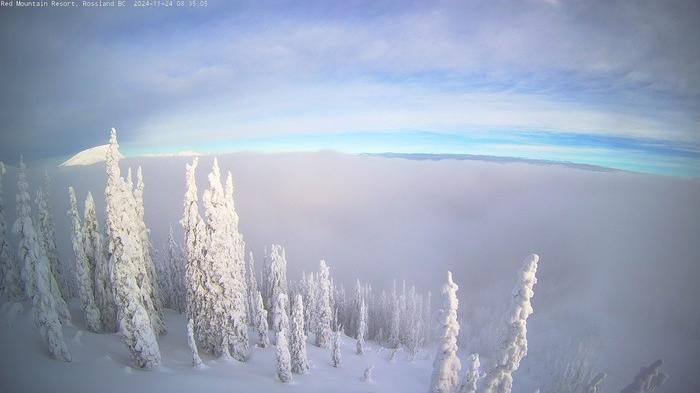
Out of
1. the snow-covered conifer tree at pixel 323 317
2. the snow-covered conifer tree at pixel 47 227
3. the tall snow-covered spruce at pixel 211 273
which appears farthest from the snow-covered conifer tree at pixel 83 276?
the snow-covered conifer tree at pixel 323 317

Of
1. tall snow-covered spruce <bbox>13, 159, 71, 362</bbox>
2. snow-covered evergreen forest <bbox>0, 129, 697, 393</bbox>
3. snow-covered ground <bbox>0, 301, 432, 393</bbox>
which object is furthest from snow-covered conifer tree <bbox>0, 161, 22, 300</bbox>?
tall snow-covered spruce <bbox>13, 159, 71, 362</bbox>

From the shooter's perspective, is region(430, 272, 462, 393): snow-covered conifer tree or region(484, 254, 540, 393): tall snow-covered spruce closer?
region(484, 254, 540, 393): tall snow-covered spruce

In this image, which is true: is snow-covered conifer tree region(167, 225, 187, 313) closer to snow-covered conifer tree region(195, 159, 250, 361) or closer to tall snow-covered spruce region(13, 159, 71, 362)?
snow-covered conifer tree region(195, 159, 250, 361)

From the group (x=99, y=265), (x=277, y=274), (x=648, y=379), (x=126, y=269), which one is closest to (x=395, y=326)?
(x=277, y=274)

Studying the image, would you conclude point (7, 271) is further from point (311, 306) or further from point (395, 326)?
point (395, 326)

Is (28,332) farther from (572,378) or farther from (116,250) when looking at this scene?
(572,378)

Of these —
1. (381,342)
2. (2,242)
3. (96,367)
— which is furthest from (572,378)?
(2,242)
